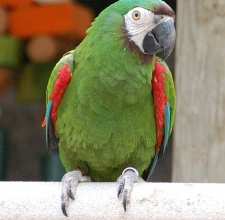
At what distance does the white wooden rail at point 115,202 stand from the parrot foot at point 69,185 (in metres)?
0.02

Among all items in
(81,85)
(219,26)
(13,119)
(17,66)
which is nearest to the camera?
(81,85)

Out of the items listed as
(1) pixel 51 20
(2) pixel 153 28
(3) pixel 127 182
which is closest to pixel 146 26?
(2) pixel 153 28

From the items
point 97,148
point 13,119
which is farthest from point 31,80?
point 97,148

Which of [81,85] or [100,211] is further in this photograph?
[81,85]

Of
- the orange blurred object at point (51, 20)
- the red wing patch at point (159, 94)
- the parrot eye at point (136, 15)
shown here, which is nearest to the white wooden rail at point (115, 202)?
the red wing patch at point (159, 94)

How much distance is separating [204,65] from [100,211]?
1178 mm

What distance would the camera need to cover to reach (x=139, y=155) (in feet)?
9.70

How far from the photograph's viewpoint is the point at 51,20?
4.37m

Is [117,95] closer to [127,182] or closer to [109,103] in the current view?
[109,103]

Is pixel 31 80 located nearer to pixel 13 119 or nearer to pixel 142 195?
pixel 13 119

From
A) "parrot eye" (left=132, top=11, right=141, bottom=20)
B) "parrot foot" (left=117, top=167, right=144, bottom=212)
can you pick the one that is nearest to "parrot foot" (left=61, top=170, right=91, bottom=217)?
"parrot foot" (left=117, top=167, right=144, bottom=212)

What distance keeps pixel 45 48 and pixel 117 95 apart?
5.48ft

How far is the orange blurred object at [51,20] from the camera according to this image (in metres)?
4.32

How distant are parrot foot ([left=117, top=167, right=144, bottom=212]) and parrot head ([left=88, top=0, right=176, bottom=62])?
445 millimetres
